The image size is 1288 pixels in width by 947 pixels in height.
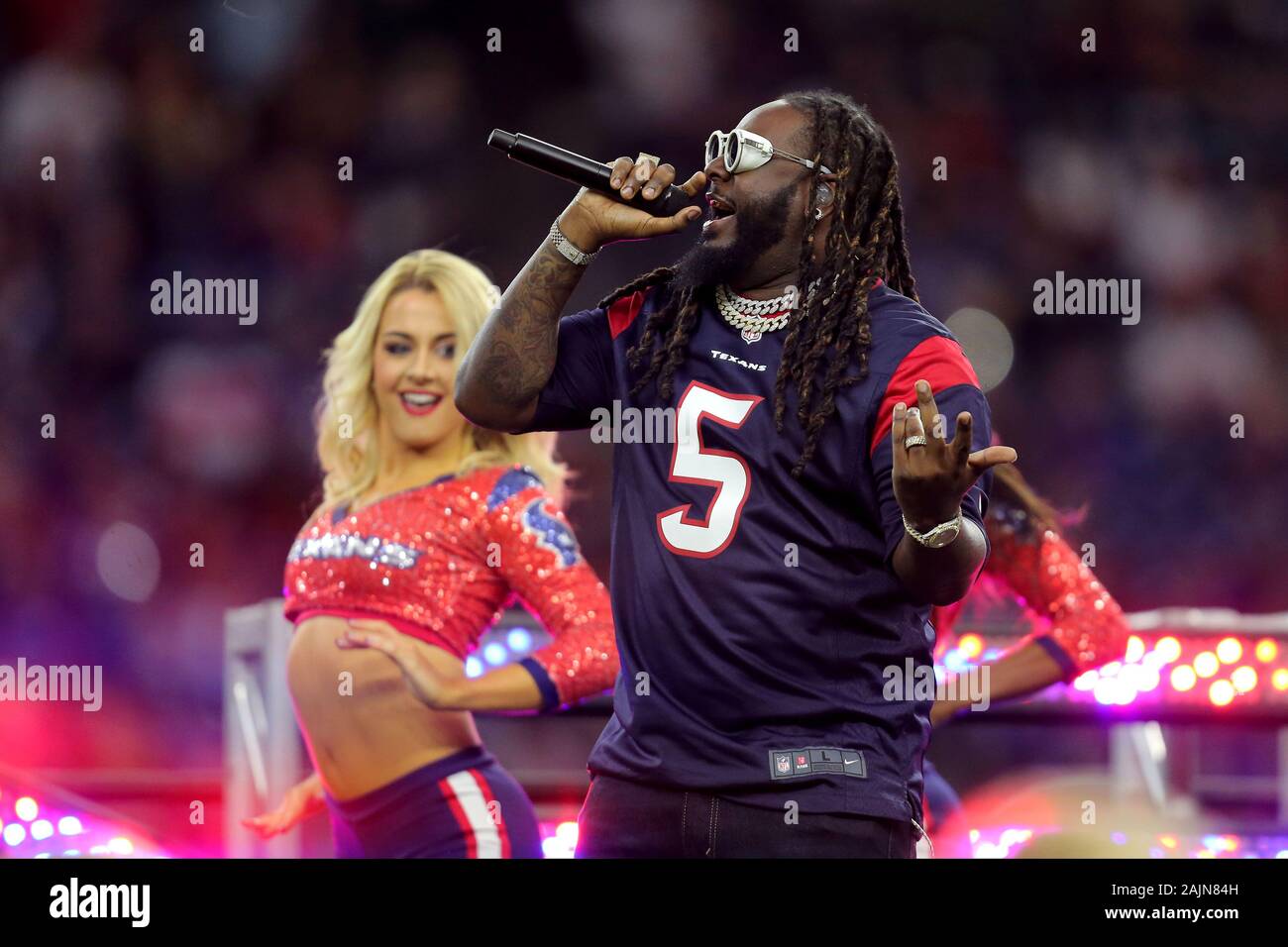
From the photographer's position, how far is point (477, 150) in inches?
227

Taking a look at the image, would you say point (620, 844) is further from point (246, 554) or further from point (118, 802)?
point (246, 554)

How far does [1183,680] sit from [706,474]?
7.20 feet

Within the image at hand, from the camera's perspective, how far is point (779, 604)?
210 cm

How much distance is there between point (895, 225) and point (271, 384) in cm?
332

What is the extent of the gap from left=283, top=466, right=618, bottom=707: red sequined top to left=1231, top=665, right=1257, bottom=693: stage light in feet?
5.47

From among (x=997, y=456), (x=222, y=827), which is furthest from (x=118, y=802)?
(x=997, y=456)

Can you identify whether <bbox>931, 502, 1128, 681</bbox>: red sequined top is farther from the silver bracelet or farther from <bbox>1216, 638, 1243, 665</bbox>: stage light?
the silver bracelet

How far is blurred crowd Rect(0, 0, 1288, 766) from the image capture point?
5.25m

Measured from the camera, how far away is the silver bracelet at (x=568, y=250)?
2285 millimetres

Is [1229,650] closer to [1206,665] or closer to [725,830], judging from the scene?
[1206,665]

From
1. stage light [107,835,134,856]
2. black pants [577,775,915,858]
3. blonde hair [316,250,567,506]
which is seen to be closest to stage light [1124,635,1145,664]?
blonde hair [316,250,567,506]

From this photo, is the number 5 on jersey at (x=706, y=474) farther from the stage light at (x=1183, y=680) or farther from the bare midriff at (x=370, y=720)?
the stage light at (x=1183, y=680)
